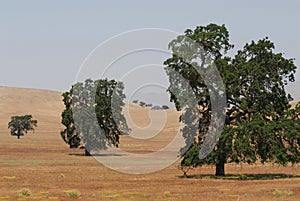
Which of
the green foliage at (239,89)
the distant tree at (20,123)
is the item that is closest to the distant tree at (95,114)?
the green foliage at (239,89)

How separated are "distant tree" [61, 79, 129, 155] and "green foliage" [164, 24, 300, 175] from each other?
47.4m

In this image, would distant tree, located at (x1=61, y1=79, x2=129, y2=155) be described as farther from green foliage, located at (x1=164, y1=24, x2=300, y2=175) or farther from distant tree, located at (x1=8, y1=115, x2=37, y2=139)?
distant tree, located at (x1=8, y1=115, x2=37, y2=139)

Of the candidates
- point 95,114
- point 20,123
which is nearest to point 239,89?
point 95,114

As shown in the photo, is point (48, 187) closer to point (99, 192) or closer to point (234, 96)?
point (99, 192)

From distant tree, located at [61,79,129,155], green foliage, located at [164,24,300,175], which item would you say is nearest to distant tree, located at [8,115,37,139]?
distant tree, located at [61,79,129,155]

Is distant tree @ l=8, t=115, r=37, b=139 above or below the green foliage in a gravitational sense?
above

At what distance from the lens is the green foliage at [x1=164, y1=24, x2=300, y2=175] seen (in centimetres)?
4459

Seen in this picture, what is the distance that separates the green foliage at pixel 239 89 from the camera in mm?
44594

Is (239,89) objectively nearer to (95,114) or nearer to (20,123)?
(95,114)

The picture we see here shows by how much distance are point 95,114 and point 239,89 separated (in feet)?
164

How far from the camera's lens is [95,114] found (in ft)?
305

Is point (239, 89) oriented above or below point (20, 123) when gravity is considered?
below

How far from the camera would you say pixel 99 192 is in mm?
37375

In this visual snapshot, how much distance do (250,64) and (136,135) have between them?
148 m
